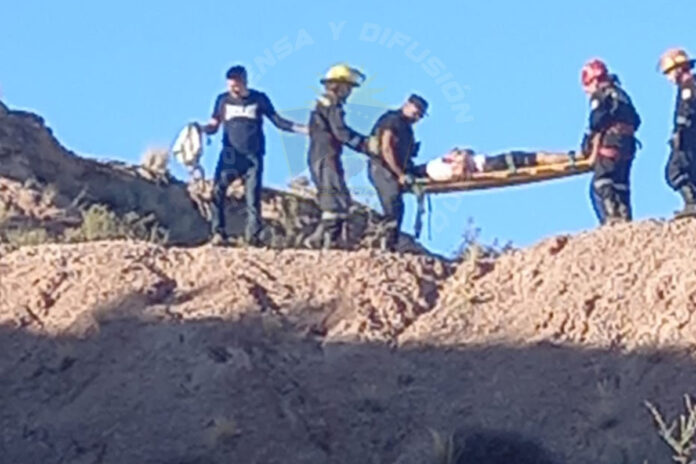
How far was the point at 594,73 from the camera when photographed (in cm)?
2048

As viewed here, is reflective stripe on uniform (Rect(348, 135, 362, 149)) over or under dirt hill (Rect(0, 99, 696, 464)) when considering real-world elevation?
over

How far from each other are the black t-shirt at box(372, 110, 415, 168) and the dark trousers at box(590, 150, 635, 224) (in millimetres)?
1487

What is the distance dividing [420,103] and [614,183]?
1649 millimetres

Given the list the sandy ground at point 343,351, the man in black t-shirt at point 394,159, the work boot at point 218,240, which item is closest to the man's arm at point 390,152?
the man in black t-shirt at point 394,159

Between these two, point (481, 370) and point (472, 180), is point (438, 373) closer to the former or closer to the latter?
point (481, 370)

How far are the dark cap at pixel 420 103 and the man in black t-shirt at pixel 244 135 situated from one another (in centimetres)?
88

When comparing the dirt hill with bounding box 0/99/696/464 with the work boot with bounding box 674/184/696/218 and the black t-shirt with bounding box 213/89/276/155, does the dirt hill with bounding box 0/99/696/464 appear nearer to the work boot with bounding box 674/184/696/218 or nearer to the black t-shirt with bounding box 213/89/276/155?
the work boot with bounding box 674/184/696/218

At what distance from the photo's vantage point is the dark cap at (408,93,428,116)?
21141 mm

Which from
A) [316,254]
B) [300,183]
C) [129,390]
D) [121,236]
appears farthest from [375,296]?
[300,183]

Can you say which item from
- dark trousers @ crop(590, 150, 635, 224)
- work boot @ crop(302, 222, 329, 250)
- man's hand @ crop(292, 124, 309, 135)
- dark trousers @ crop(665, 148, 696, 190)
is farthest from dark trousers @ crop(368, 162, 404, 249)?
dark trousers @ crop(665, 148, 696, 190)

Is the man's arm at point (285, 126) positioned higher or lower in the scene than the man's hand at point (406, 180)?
higher

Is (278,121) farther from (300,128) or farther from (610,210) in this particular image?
(610,210)

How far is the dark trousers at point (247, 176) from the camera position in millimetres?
21312

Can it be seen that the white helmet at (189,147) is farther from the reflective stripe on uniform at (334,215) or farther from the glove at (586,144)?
the glove at (586,144)
